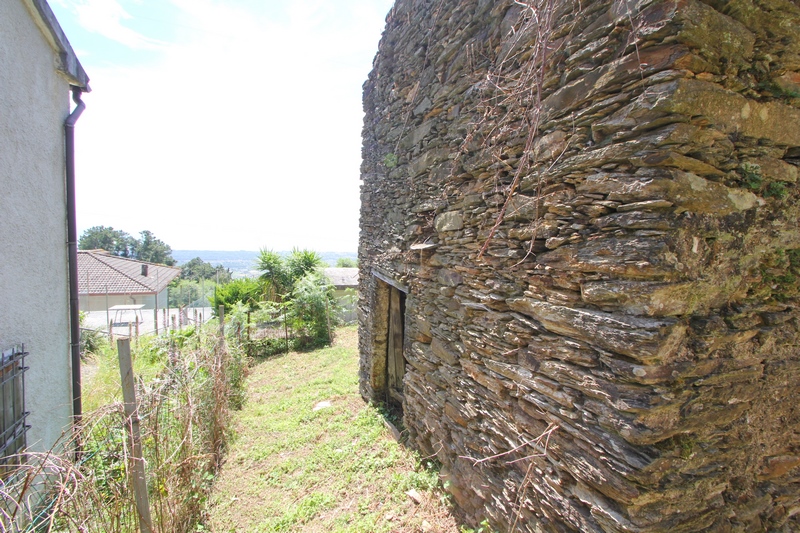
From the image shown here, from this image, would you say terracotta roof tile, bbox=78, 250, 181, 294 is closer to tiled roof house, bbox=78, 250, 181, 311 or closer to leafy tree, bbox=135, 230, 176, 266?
tiled roof house, bbox=78, 250, 181, 311

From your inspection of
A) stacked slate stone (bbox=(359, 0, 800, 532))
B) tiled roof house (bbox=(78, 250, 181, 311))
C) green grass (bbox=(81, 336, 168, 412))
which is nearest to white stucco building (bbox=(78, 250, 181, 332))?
tiled roof house (bbox=(78, 250, 181, 311))

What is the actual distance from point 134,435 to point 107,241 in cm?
5931

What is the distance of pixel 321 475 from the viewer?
14.0 feet

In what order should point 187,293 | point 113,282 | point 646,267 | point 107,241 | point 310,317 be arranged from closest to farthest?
point 646,267 < point 310,317 < point 113,282 < point 187,293 < point 107,241

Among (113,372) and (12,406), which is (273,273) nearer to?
(113,372)

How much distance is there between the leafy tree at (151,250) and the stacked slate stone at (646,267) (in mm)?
57501

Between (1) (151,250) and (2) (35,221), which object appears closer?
(2) (35,221)

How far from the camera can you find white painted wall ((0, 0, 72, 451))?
3.31 meters

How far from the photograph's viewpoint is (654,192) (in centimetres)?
161

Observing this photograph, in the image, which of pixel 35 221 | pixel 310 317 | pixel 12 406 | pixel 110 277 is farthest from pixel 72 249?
pixel 110 277

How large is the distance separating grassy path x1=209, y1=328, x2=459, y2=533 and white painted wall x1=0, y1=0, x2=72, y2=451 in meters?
2.12

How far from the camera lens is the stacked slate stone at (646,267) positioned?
164 centimetres

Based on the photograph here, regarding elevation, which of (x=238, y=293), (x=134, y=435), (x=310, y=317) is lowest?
(x=310, y=317)

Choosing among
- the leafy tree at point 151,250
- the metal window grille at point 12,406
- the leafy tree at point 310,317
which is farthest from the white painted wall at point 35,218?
the leafy tree at point 151,250
